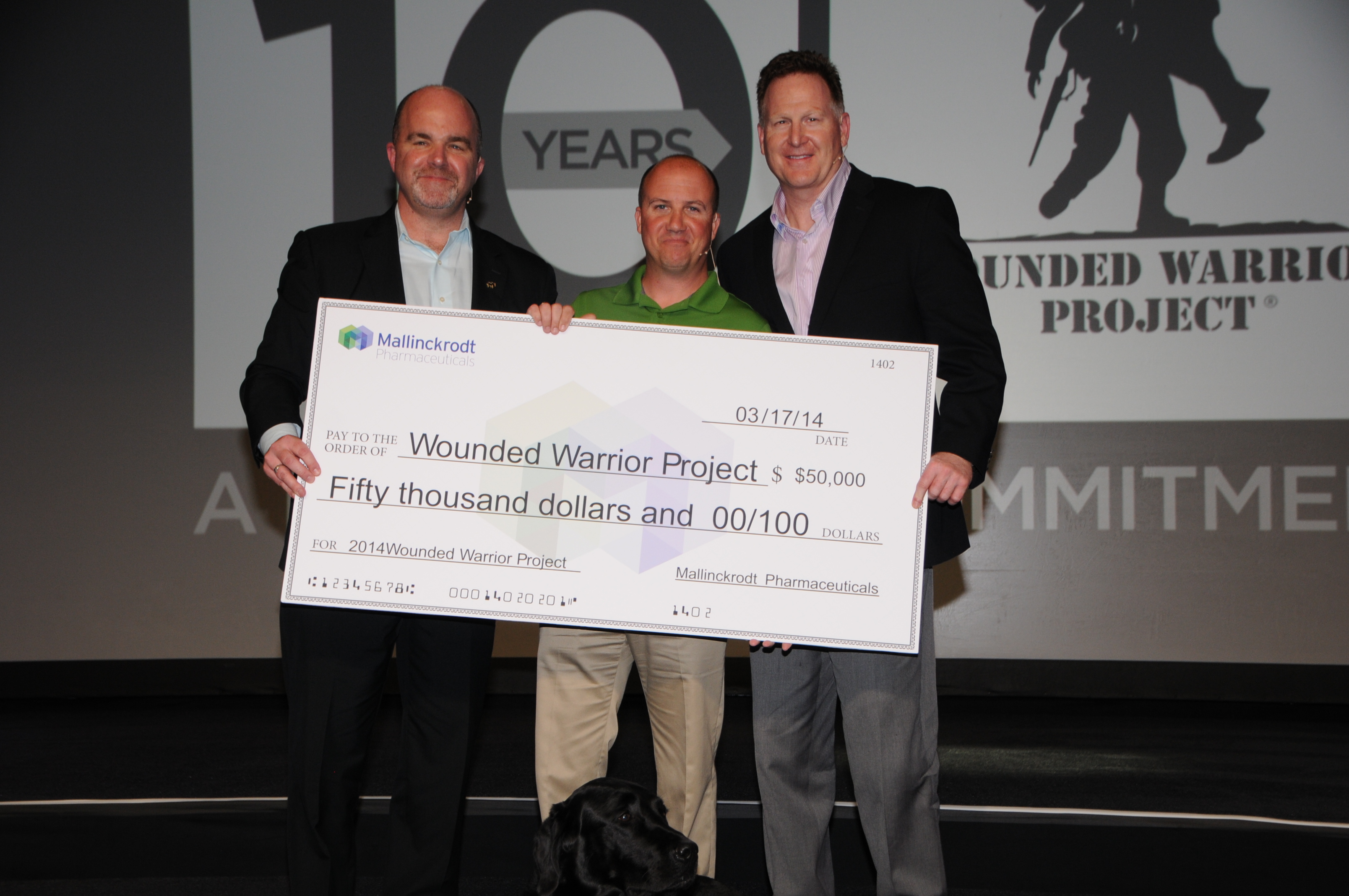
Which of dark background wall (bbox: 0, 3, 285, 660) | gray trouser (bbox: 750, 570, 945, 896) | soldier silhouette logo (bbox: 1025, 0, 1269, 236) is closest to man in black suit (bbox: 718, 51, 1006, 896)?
gray trouser (bbox: 750, 570, 945, 896)

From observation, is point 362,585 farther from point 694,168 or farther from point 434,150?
point 694,168

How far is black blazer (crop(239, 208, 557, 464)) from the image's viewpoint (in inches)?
74.5

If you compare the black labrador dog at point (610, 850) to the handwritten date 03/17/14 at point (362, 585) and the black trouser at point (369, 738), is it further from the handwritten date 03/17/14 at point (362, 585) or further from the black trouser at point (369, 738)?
the handwritten date 03/17/14 at point (362, 585)

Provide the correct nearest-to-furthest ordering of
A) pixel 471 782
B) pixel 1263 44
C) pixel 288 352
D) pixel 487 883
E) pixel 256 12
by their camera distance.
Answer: pixel 288 352
pixel 487 883
pixel 471 782
pixel 1263 44
pixel 256 12

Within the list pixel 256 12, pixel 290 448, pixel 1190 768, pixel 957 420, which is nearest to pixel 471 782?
pixel 290 448

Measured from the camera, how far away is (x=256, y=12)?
4363mm

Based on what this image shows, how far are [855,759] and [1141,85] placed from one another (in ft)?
12.1

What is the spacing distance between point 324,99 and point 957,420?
12.4ft

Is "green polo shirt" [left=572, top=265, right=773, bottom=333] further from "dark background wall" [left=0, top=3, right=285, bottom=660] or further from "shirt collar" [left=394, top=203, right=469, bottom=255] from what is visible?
"dark background wall" [left=0, top=3, right=285, bottom=660]

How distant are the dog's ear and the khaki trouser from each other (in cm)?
19

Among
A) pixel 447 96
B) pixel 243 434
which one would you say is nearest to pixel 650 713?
pixel 447 96

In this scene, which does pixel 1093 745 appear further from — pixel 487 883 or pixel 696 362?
pixel 696 362

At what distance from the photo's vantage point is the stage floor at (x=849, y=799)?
96.9 inches

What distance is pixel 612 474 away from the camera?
1.83 m
